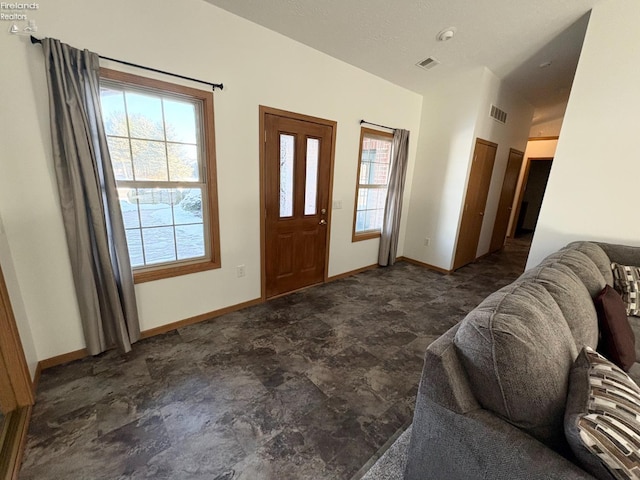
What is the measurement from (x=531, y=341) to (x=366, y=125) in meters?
3.21

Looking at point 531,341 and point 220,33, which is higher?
point 220,33

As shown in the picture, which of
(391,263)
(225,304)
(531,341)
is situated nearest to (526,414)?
(531,341)

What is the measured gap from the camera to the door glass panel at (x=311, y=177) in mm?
3053

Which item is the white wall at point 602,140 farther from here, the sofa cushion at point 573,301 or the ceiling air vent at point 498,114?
the sofa cushion at point 573,301

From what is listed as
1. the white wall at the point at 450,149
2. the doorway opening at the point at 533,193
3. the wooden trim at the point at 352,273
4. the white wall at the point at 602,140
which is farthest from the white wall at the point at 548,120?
the wooden trim at the point at 352,273

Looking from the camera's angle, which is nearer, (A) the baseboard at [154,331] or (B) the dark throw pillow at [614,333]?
(B) the dark throw pillow at [614,333]

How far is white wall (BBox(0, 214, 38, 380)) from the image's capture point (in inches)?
61.6

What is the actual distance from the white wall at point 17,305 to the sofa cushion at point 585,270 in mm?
3293

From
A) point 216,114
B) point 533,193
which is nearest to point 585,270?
point 216,114

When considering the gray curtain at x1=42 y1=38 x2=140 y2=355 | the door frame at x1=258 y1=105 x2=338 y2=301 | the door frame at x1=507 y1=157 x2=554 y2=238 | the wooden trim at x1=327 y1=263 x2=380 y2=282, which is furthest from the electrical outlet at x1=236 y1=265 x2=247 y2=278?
the door frame at x1=507 y1=157 x2=554 y2=238

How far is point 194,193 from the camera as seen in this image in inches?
93.6

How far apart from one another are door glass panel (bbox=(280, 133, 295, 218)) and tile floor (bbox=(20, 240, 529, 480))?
113cm

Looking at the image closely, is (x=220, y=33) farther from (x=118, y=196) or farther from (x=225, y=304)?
(x=225, y=304)

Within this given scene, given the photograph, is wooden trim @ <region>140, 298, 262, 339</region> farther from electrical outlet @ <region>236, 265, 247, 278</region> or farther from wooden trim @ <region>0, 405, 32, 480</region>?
wooden trim @ <region>0, 405, 32, 480</region>
